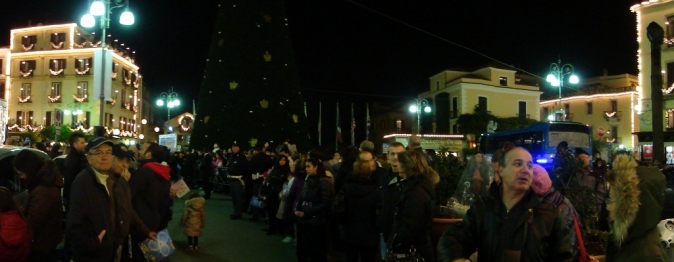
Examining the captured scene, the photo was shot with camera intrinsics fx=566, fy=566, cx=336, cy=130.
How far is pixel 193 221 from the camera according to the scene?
32.5 feet

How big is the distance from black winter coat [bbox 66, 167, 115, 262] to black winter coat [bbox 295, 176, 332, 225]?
10.5ft

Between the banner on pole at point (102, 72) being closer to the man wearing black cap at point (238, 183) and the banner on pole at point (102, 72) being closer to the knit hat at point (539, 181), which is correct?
the man wearing black cap at point (238, 183)

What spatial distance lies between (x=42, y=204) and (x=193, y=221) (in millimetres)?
4798

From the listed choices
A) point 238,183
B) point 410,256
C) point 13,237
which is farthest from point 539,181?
point 238,183

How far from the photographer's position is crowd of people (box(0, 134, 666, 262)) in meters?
3.12

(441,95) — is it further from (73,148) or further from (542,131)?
(73,148)

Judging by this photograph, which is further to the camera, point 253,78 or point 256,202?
point 253,78

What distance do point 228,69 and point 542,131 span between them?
1523 cm

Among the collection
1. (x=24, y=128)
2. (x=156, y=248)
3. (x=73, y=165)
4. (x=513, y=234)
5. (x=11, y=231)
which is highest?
(x=24, y=128)

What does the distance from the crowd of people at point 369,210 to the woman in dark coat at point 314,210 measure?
0.01 meters

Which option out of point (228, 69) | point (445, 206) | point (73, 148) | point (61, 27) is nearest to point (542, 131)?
point (228, 69)

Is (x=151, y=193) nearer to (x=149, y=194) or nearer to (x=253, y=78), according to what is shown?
(x=149, y=194)

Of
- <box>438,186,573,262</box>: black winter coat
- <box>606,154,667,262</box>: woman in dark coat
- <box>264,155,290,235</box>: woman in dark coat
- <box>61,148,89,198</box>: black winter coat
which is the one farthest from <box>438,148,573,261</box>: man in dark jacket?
<box>264,155,290,235</box>: woman in dark coat

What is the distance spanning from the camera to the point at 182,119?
4397cm
